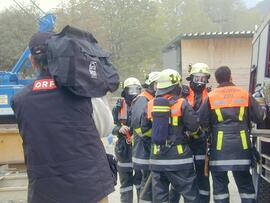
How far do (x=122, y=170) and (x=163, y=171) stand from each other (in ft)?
4.07

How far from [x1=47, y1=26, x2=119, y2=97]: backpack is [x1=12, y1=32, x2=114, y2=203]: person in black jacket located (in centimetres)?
10

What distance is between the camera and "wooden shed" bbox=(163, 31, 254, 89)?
50.3 feet

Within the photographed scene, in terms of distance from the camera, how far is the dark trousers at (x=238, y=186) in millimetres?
5551

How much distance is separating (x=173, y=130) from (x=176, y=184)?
0.63 m

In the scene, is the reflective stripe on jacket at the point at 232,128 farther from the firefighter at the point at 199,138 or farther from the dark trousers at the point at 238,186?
the firefighter at the point at 199,138

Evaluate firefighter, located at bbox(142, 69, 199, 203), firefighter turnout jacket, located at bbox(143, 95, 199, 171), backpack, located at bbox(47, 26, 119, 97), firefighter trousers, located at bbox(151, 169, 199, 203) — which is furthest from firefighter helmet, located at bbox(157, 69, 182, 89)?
backpack, located at bbox(47, 26, 119, 97)

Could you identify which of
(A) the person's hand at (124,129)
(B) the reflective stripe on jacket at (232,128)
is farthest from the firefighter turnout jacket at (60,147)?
(A) the person's hand at (124,129)

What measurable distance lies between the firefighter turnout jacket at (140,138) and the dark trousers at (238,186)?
0.93 m

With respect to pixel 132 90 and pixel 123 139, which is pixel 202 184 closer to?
pixel 123 139

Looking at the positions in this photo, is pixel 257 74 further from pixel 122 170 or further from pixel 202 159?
pixel 122 170

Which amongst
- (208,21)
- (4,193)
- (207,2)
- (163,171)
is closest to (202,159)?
(163,171)

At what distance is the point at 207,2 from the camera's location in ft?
220

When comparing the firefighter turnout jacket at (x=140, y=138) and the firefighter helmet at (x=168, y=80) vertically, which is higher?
the firefighter helmet at (x=168, y=80)

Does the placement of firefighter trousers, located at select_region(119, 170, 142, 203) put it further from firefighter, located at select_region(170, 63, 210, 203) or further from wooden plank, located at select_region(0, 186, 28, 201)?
wooden plank, located at select_region(0, 186, 28, 201)
